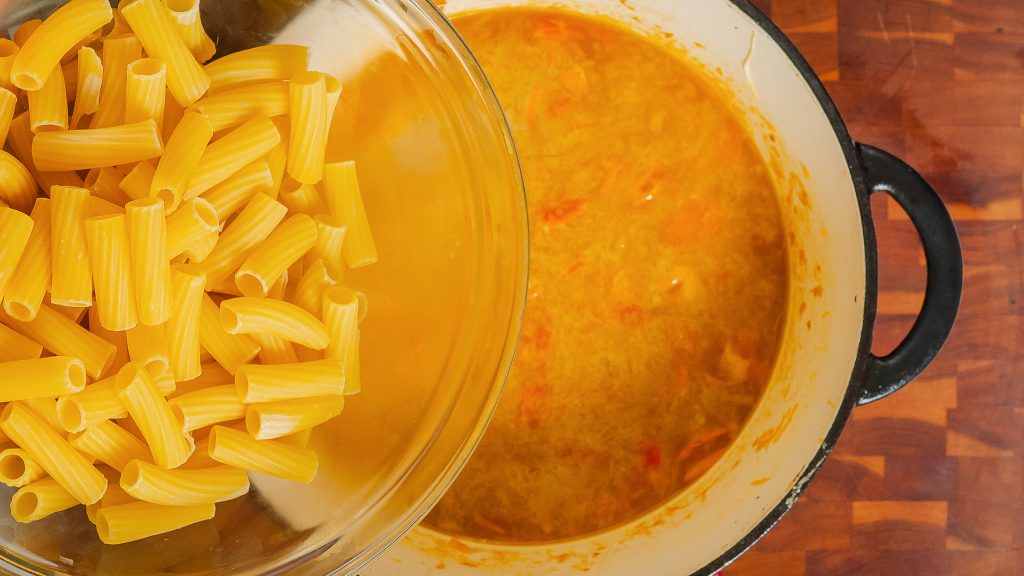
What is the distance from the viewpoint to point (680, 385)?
116cm

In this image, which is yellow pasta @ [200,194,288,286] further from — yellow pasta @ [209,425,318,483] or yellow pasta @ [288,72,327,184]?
yellow pasta @ [209,425,318,483]

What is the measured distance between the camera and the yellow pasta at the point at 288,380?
78 centimetres

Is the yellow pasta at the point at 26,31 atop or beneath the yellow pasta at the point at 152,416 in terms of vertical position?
atop

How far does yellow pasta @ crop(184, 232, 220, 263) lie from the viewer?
2.58ft

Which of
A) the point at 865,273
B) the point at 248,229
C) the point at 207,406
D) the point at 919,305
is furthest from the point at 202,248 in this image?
the point at 919,305

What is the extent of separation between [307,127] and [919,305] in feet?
3.02

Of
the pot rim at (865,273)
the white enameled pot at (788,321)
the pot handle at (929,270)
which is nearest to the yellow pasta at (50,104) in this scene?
the white enameled pot at (788,321)

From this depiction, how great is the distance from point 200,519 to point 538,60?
2.31 ft

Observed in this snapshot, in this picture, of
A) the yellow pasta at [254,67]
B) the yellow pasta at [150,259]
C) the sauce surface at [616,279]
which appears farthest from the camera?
the sauce surface at [616,279]

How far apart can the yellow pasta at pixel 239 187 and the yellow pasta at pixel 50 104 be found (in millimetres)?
141

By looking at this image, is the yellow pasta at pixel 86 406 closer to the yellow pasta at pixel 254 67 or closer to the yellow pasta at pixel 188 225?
the yellow pasta at pixel 188 225

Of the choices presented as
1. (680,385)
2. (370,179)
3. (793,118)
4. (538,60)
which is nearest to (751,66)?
(793,118)

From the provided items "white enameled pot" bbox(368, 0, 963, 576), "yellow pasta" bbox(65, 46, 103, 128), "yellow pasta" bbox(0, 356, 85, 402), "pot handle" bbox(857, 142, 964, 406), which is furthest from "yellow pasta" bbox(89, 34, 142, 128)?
"pot handle" bbox(857, 142, 964, 406)

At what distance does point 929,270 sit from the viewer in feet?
3.47
